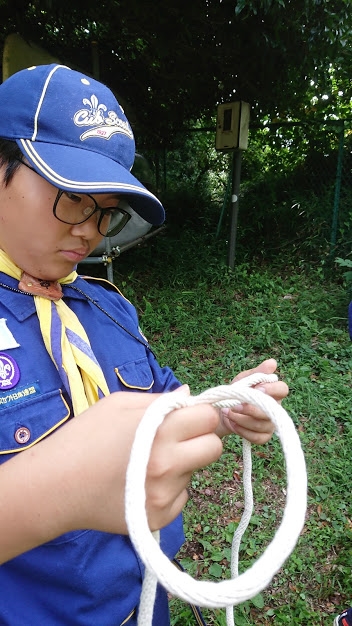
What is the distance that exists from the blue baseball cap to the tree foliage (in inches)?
102

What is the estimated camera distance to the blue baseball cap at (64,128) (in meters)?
0.76

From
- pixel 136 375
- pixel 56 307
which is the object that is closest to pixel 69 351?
pixel 56 307

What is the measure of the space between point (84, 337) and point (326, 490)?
1939 mm

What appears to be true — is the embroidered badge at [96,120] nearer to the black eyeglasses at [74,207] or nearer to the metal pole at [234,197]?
the black eyeglasses at [74,207]

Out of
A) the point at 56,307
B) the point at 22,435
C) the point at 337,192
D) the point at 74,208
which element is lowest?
the point at 22,435

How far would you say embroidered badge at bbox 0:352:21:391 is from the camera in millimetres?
768

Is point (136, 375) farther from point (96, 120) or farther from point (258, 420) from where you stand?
point (96, 120)

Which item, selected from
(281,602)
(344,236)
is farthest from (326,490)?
(344,236)

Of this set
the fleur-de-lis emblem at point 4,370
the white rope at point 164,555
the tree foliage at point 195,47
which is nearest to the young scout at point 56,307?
the fleur-de-lis emblem at point 4,370

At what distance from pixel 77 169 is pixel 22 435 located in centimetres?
50

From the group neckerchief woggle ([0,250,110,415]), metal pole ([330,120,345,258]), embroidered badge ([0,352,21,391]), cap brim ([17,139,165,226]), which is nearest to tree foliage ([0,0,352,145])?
metal pole ([330,120,345,258])

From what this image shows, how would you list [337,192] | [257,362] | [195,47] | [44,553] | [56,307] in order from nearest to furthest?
[44,553]
[56,307]
[257,362]
[195,47]
[337,192]

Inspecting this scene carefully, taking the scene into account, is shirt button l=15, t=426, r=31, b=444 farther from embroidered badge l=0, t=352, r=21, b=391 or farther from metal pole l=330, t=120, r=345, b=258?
metal pole l=330, t=120, r=345, b=258

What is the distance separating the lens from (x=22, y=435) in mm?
756
